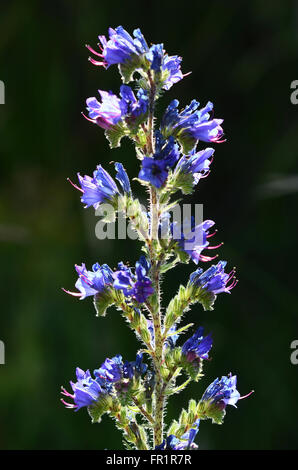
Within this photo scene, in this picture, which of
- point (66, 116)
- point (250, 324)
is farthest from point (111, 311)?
point (66, 116)

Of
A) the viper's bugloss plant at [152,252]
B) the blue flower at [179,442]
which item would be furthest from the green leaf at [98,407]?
the blue flower at [179,442]

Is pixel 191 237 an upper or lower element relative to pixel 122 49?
lower

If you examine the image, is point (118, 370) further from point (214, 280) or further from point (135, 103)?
point (135, 103)

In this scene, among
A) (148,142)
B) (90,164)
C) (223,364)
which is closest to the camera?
(148,142)

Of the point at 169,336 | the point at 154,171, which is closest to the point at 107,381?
the point at 169,336

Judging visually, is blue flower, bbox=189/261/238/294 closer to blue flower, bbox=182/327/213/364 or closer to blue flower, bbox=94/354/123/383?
blue flower, bbox=182/327/213/364

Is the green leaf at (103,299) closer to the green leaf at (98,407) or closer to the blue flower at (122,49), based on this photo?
the green leaf at (98,407)

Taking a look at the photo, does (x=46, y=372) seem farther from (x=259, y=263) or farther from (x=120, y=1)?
(x=120, y=1)

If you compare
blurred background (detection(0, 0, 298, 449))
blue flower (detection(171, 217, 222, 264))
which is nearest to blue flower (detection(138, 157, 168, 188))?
blue flower (detection(171, 217, 222, 264))
